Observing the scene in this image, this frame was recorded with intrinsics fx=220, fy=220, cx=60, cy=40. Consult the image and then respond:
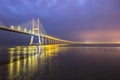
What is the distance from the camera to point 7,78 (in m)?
13.9

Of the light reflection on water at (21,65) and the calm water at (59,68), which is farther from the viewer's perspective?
the light reflection on water at (21,65)

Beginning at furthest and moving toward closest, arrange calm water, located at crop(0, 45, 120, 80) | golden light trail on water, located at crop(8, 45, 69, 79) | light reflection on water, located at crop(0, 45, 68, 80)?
1. golden light trail on water, located at crop(8, 45, 69, 79)
2. light reflection on water, located at crop(0, 45, 68, 80)
3. calm water, located at crop(0, 45, 120, 80)

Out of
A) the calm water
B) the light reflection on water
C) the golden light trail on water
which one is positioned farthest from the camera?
the golden light trail on water

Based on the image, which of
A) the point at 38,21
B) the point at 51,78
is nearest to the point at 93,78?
the point at 51,78

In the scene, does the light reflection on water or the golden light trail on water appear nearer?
the light reflection on water

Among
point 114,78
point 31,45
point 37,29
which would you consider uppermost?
point 37,29

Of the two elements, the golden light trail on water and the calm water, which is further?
the golden light trail on water

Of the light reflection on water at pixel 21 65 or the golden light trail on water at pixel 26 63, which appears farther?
the golden light trail on water at pixel 26 63

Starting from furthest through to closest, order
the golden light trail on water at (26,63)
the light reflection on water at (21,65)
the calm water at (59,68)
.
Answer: the golden light trail on water at (26,63)
the light reflection on water at (21,65)
the calm water at (59,68)

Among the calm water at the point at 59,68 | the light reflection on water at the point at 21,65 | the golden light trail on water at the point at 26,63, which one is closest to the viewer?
the calm water at the point at 59,68

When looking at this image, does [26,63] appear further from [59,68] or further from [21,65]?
[59,68]

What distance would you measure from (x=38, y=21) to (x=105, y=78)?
165 ft

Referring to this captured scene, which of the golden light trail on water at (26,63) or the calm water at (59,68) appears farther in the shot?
the golden light trail on water at (26,63)

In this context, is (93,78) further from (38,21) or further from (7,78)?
(38,21)
